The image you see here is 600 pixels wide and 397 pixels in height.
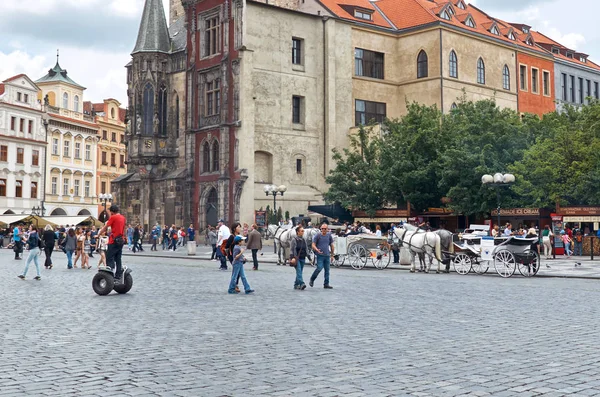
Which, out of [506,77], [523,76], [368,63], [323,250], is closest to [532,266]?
[323,250]

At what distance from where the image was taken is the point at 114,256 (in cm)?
1650

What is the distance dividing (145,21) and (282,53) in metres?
15.0

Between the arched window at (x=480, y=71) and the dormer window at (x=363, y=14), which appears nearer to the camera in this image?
the dormer window at (x=363, y=14)

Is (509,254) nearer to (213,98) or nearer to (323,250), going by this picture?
(323,250)

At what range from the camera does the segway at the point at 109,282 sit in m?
Answer: 16.2

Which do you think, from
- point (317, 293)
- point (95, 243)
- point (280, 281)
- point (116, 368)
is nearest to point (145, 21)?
point (95, 243)

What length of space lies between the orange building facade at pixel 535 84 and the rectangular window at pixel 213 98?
27146mm

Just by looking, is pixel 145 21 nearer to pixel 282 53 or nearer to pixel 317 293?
pixel 282 53

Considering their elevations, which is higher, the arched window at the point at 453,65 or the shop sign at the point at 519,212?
the arched window at the point at 453,65

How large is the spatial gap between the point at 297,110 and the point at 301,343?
152ft

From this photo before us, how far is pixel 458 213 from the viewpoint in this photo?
1563 inches

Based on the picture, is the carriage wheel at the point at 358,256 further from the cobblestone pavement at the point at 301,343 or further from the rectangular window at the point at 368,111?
the rectangular window at the point at 368,111

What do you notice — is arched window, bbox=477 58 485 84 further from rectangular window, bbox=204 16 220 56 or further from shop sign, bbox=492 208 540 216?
shop sign, bbox=492 208 540 216

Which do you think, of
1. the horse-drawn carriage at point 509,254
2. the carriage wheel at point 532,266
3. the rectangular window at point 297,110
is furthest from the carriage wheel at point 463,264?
the rectangular window at point 297,110
